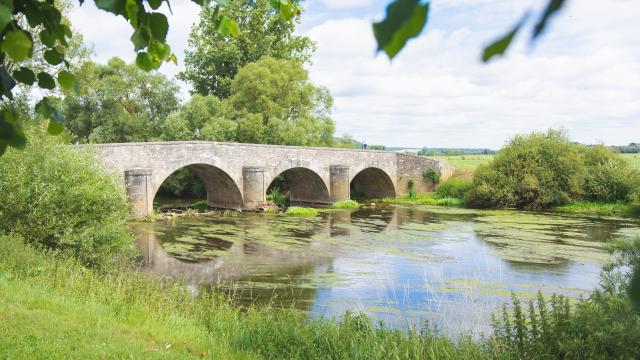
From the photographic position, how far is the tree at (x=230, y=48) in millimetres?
35375

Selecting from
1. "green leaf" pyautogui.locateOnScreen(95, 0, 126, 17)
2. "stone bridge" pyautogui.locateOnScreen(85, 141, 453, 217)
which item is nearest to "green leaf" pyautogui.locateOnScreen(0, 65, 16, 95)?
"green leaf" pyautogui.locateOnScreen(95, 0, 126, 17)

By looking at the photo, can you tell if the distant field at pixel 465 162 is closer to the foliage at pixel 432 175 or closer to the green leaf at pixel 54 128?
the foliage at pixel 432 175

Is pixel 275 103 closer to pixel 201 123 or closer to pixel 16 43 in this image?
pixel 201 123

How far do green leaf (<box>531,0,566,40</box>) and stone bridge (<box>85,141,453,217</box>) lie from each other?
17157 mm

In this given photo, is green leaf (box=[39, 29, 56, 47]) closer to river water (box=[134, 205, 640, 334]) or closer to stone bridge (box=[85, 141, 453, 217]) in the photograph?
river water (box=[134, 205, 640, 334])

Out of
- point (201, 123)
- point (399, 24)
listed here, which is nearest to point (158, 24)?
point (399, 24)

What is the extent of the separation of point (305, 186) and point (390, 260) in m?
17.2

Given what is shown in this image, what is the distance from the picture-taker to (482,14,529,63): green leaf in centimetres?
62

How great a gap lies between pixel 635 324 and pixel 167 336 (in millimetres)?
4643

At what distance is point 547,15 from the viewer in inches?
24.6

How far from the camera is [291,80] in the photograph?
106 ft

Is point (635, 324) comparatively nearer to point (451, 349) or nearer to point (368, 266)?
point (451, 349)

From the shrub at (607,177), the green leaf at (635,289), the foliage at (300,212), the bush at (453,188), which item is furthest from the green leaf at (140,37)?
the bush at (453,188)

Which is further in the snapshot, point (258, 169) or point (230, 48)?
point (230, 48)
